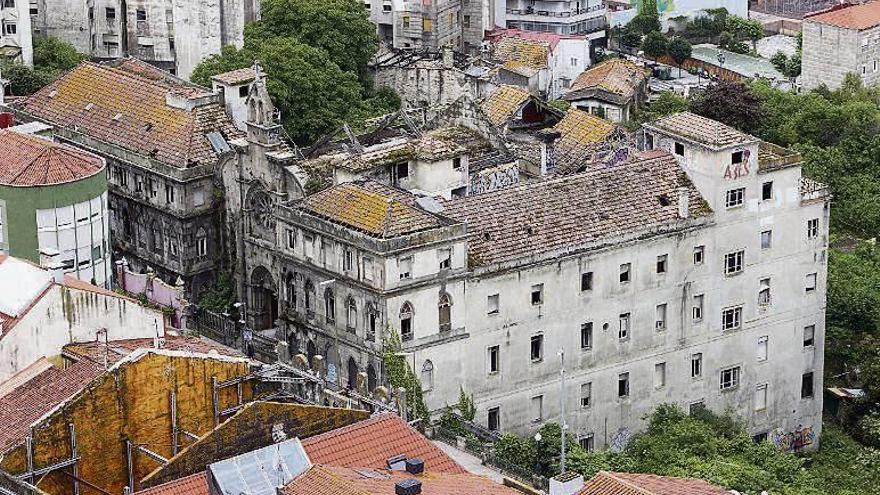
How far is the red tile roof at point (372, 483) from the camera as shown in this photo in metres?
78.5

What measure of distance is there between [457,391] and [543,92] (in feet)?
259

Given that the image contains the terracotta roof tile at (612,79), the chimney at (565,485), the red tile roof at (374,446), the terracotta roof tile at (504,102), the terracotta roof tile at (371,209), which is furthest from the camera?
the terracotta roof tile at (612,79)

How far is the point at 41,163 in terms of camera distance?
4589 inches

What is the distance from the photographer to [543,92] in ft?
622

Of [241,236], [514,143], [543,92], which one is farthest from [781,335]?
[543,92]

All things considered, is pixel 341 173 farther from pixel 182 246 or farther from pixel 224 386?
pixel 224 386

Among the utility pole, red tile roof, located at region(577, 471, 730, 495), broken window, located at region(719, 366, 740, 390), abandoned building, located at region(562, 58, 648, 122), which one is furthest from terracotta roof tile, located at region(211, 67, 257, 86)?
red tile roof, located at region(577, 471, 730, 495)

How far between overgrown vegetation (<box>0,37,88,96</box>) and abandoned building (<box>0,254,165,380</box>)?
6142cm

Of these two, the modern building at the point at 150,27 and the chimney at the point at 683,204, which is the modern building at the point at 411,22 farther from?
the chimney at the point at 683,204

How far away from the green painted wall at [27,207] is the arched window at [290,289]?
11936 mm

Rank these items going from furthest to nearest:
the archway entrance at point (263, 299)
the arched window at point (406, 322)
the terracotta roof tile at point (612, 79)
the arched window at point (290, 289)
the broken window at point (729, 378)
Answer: the terracotta roof tile at point (612, 79), the broken window at point (729, 378), the archway entrance at point (263, 299), the arched window at point (290, 289), the arched window at point (406, 322)

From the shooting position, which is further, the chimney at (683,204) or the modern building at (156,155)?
the modern building at (156,155)

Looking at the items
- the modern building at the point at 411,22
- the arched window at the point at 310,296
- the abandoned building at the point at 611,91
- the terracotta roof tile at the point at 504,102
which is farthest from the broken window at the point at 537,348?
the modern building at the point at 411,22

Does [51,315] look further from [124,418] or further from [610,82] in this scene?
[610,82]
